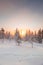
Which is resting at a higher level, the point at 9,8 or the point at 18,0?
the point at 18,0

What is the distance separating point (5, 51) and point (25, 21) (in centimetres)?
53

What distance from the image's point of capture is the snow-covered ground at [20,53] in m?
1.58

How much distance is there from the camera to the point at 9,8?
69.4 inches

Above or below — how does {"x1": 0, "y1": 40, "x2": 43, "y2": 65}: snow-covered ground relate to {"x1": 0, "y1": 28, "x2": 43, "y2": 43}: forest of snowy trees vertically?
below

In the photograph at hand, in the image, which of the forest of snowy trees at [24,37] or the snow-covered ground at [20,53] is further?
the forest of snowy trees at [24,37]

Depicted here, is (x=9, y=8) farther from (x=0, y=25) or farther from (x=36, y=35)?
(x=36, y=35)

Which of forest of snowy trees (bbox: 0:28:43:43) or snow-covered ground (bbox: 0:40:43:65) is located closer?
snow-covered ground (bbox: 0:40:43:65)

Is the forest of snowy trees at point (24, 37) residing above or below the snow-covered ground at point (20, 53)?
above

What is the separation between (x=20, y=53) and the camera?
1667 millimetres

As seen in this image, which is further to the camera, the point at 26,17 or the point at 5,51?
the point at 26,17

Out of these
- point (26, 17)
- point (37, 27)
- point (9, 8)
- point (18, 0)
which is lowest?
point (37, 27)

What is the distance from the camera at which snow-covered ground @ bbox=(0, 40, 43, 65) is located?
158cm

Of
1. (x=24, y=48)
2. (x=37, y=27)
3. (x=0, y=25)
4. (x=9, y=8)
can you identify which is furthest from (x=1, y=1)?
(x=24, y=48)

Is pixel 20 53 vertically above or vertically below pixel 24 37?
below
